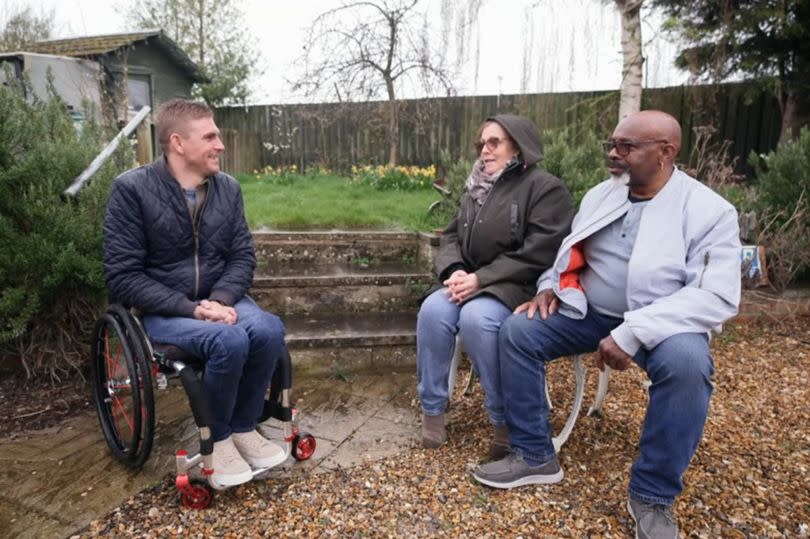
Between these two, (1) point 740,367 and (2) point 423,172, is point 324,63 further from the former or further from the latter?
(1) point 740,367

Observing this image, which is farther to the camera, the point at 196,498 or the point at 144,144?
the point at 144,144

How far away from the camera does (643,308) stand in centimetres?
191

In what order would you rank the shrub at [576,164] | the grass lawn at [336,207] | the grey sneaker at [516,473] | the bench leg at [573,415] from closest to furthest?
the grey sneaker at [516,473] → the bench leg at [573,415] → the shrub at [576,164] → the grass lawn at [336,207]

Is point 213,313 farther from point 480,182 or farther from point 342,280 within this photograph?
point 342,280

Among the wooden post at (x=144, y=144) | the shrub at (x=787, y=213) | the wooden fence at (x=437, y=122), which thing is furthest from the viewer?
the wooden fence at (x=437, y=122)

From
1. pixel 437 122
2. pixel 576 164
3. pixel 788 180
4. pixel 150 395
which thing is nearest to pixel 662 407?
pixel 150 395

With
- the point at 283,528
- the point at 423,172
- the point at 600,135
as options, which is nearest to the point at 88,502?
the point at 283,528

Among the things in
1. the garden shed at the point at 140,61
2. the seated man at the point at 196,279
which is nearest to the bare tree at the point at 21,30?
the garden shed at the point at 140,61

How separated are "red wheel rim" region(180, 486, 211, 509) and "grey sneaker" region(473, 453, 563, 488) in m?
0.98

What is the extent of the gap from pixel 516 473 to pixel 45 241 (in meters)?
2.35

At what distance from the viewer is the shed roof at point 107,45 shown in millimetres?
10156

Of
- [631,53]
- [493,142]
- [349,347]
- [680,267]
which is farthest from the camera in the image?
[631,53]

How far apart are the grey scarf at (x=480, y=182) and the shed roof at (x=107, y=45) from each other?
31.9ft

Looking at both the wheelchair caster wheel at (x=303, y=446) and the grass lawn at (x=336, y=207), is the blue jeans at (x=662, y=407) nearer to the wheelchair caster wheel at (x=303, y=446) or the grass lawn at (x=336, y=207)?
the wheelchair caster wheel at (x=303, y=446)
